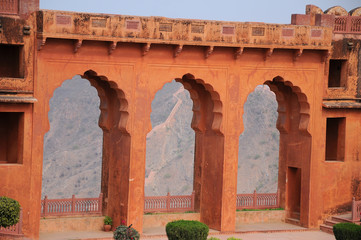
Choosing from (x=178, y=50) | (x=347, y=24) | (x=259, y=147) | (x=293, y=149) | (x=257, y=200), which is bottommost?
(x=257, y=200)

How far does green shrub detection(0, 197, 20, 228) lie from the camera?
69.3ft

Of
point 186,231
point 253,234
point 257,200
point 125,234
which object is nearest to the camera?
point 125,234

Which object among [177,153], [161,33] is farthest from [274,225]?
[177,153]

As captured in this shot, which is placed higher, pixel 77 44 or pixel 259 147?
pixel 77 44

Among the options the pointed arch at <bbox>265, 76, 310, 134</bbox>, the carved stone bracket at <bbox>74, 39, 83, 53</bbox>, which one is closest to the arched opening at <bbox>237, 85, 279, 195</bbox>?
the pointed arch at <bbox>265, 76, 310, 134</bbox>

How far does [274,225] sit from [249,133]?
28432mm

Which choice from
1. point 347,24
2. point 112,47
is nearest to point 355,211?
point 347,24

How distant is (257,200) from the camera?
1111 inches

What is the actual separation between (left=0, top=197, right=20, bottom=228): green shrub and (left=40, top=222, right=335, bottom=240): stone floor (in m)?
2.25

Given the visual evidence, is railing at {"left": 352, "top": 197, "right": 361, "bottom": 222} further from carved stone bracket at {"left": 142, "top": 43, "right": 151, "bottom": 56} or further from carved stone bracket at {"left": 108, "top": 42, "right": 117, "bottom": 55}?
carved stone bracket at {"left": 108, "top": 42, "right": 117, "bottom": 55}

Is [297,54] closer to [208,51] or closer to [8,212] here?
[208,51]

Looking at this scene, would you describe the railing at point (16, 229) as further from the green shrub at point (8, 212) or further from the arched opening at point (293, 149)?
the arched opening at point (293, 149)

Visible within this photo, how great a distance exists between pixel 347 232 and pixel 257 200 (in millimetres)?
5390

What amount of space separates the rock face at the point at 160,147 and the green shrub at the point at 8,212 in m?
26.8
